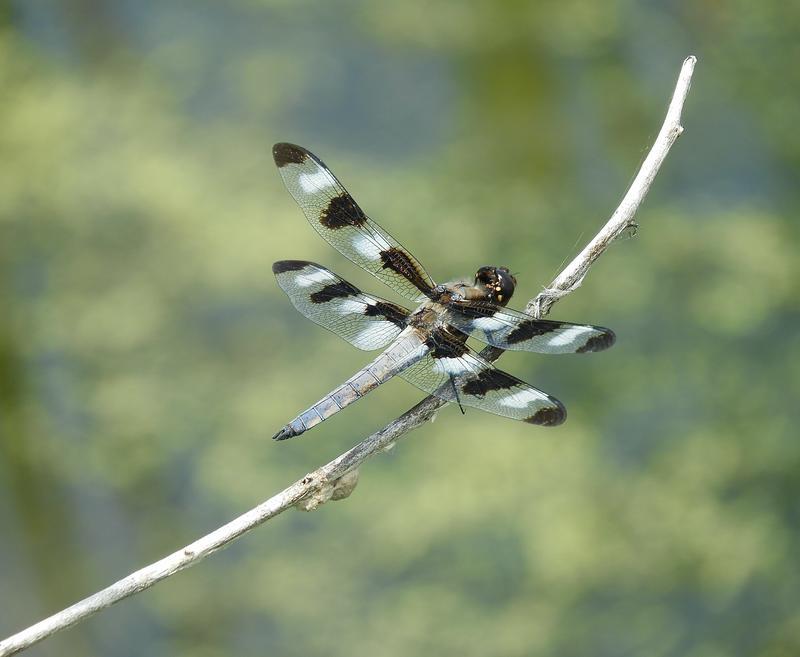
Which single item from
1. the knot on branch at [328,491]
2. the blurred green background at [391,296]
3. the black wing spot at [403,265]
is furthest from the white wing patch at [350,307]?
the blurred green background at [391,296]

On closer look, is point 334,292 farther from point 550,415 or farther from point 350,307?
point 550,415

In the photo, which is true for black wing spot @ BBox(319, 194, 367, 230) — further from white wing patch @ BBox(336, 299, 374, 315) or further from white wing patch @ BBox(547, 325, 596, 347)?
white wing patch @ BBox(547, 325, 596, 347)

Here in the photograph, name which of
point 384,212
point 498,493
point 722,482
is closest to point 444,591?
point 498,493

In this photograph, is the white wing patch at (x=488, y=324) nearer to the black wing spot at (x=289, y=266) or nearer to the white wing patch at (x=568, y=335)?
the white wing patch at (x=568, y=335)

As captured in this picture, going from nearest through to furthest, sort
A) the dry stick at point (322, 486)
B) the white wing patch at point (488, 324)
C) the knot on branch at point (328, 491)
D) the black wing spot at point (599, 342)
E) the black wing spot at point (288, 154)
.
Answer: the dry stick at point (322, 486), the knot on branch at point (328, 491), the black wing spot at point (599, 342), the white wing patch at point (488, 324), the black wing spot at point (288, 154)

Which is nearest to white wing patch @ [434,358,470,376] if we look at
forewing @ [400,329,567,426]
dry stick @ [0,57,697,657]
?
forewing @ [400,329,567,426]

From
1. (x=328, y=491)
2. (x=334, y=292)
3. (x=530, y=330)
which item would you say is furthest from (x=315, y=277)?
(x=328, y=491)
